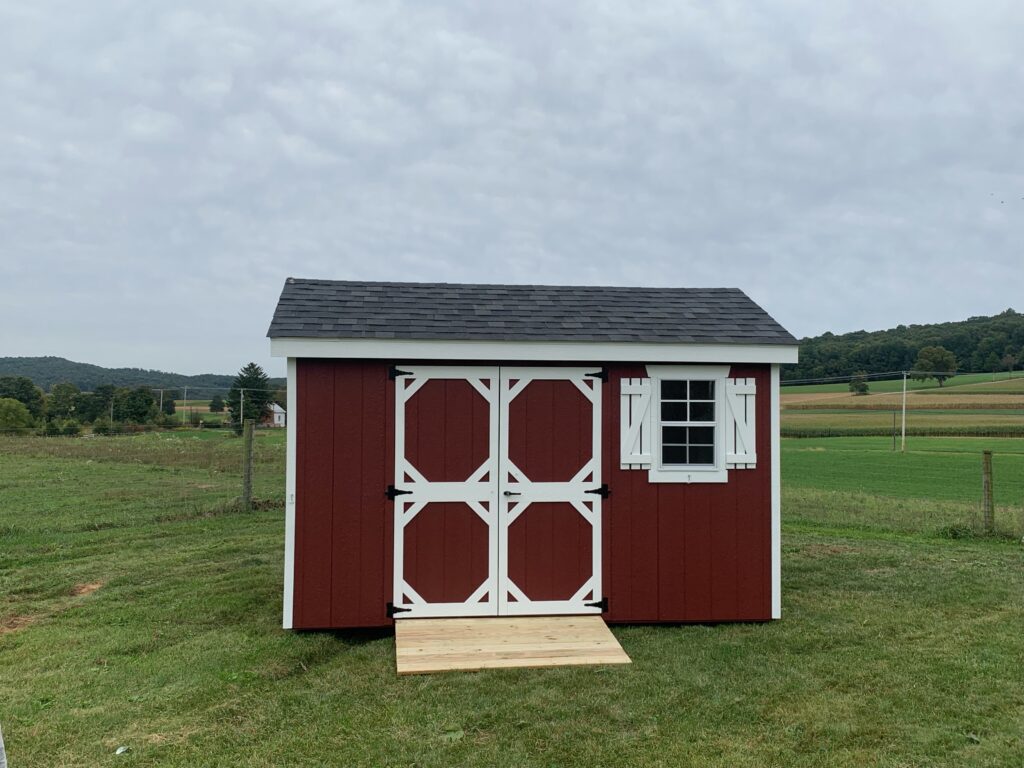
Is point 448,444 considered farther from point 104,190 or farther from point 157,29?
point 104,190

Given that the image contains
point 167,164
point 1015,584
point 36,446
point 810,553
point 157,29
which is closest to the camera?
point 1015,584

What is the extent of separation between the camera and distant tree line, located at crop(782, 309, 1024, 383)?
2708cm

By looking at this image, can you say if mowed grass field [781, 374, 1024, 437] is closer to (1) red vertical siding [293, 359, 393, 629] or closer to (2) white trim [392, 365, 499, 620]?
(2) white trim [392, 365, 499, 620]

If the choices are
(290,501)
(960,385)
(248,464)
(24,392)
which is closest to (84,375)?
(24,392)

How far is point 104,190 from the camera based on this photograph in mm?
13891

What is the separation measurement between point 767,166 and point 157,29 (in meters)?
13.1

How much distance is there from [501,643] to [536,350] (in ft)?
7.51

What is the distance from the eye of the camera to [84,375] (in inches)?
1453

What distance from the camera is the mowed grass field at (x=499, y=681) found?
3.49 metres

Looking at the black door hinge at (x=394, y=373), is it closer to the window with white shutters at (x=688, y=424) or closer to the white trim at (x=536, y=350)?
the white trim at (x=536, y=350)

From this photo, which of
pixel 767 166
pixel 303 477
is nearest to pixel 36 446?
pixel 303 477

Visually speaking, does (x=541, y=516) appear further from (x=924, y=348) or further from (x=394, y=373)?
(x=924, y=348)

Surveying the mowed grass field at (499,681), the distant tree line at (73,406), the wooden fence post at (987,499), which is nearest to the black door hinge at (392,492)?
the mowed grass field at (499,681)

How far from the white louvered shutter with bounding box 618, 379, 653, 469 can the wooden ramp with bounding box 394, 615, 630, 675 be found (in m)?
1.35
